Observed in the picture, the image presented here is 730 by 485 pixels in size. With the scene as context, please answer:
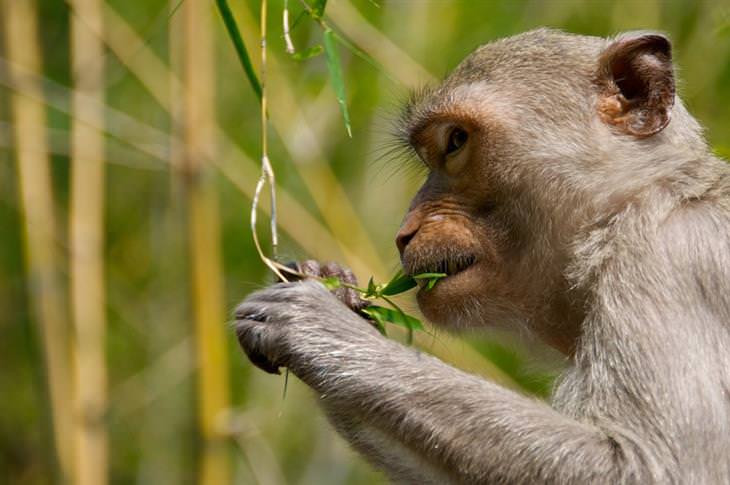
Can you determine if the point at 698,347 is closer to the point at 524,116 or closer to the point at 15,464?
the point at 524,116

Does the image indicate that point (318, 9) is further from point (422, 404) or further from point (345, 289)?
point (422, 404)

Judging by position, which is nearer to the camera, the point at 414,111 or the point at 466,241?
the point at 466,241

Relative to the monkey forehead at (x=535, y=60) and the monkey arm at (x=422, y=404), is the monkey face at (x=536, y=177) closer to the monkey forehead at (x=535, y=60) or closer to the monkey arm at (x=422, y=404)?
the monkey forehead at (x=535, y=60)

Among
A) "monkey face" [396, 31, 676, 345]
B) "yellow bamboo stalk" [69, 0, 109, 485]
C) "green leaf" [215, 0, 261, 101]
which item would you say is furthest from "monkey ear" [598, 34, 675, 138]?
"yellow bamboo stalk" [69, 0, 109, 485]

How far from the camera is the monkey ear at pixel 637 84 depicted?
6.01m

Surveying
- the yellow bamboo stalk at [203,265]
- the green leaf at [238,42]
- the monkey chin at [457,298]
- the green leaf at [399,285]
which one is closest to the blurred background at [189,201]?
the yellow bamboo stalk at [203,265]

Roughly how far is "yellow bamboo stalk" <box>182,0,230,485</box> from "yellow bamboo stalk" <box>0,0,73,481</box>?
1.47m

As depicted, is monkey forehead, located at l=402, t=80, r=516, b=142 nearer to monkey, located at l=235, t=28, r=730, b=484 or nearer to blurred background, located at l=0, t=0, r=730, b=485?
monkey, located at l=235, t=28, r=730, b=484

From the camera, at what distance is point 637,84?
6086 mm

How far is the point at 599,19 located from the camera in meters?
11.5

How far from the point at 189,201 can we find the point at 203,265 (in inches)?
15.5

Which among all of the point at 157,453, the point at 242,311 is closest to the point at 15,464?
the point at 157,453

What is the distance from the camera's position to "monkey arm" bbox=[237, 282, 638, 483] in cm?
527

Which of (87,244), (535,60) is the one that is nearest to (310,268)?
(535,60)
